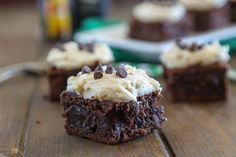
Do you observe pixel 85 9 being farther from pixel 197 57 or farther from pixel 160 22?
pixel 197 57

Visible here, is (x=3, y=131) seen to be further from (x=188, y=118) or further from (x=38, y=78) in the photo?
(x=38, y=78)

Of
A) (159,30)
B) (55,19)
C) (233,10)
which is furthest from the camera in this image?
(55,19)

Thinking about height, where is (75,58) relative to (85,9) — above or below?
above

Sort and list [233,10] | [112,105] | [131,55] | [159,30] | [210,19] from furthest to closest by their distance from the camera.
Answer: [233,10], [210,19], [159,30], [131,55], [112,105]

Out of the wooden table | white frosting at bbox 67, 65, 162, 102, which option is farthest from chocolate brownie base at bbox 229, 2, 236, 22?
white frosting at bbox 67, 65, 162, 102

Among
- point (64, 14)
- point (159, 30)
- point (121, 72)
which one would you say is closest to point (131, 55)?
point (159, 30)

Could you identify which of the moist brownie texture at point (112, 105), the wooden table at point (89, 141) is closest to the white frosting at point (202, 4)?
the wooden table at point (89, 141)

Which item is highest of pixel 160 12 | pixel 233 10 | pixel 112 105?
pixel 112 105
